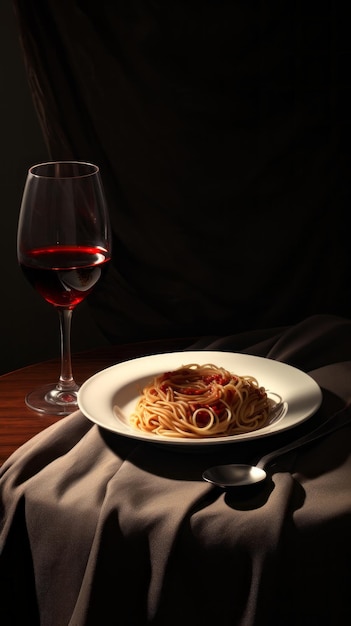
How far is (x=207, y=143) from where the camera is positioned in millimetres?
2117

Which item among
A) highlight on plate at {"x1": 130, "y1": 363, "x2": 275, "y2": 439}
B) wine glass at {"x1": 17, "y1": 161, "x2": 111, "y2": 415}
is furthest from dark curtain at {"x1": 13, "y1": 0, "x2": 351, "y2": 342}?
highlight on plate at {"x1": 130, "y1": 363, "x2": 275, "y2": 439}

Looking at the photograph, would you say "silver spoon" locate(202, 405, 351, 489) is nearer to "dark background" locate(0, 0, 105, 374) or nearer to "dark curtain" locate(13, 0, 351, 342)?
"dark curtain" locate(13, 0, 351, 342)

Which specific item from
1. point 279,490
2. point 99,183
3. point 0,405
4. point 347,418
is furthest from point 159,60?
point 279,490

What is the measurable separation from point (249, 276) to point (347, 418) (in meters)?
1.01

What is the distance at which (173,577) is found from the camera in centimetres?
102

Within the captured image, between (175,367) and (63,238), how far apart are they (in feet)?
0.89

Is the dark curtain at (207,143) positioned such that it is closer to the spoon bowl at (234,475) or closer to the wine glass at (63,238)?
the wine glass at (63,238)

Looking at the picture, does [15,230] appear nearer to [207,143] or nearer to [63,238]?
[207,143]

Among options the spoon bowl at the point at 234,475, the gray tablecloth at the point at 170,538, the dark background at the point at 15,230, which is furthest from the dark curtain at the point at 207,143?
the spoon bowl at the point at 234,475

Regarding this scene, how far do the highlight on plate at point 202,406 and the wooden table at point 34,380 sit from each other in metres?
0.16

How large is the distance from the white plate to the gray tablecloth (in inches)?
1.7

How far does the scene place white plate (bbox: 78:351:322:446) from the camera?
113cm

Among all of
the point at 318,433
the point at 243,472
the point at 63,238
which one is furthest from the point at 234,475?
the point at 63,238

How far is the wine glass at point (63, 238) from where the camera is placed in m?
1.35
